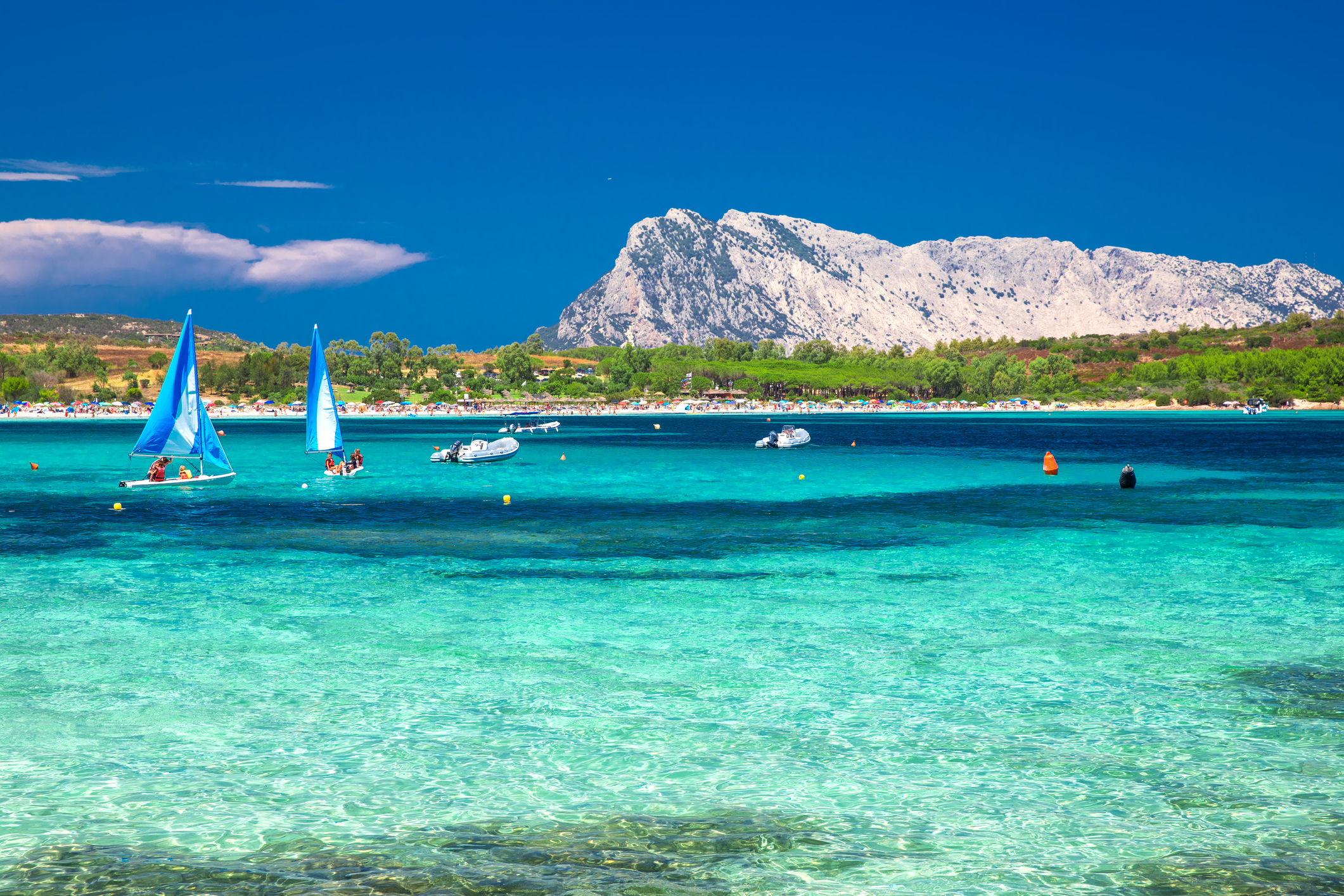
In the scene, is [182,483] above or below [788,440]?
below

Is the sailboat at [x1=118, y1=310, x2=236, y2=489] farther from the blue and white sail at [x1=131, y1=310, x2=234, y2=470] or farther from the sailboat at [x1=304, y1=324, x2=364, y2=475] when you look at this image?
the sailboat at [x1=304, y1=324, x2=364, y2=475]

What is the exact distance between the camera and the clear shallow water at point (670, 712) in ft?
39.3

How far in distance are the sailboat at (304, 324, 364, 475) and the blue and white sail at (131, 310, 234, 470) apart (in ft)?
29.3

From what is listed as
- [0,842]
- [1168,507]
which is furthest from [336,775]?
[1168,507]

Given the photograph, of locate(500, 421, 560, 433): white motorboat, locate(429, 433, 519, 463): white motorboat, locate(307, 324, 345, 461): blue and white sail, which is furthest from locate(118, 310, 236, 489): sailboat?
locate(500, 421, 560, 433): white motorboat

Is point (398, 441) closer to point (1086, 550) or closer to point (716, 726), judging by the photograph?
point (1086, 550)

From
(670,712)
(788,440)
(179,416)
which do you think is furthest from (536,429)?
(670,712)

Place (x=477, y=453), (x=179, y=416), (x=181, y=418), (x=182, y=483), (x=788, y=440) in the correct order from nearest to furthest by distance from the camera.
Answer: (x=179, y=416)
(x=181, y=418)
(x=182, y=483)
(x=477, y=453)
(x=788, y=440)

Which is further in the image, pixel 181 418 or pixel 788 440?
pixel 788 440

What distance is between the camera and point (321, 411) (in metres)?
70.4

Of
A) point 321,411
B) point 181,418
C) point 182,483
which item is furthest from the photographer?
point 321,411

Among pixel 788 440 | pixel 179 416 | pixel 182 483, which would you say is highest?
pixel 179 416

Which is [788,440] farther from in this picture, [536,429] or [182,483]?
[536,429]

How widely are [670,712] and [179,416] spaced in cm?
4753
